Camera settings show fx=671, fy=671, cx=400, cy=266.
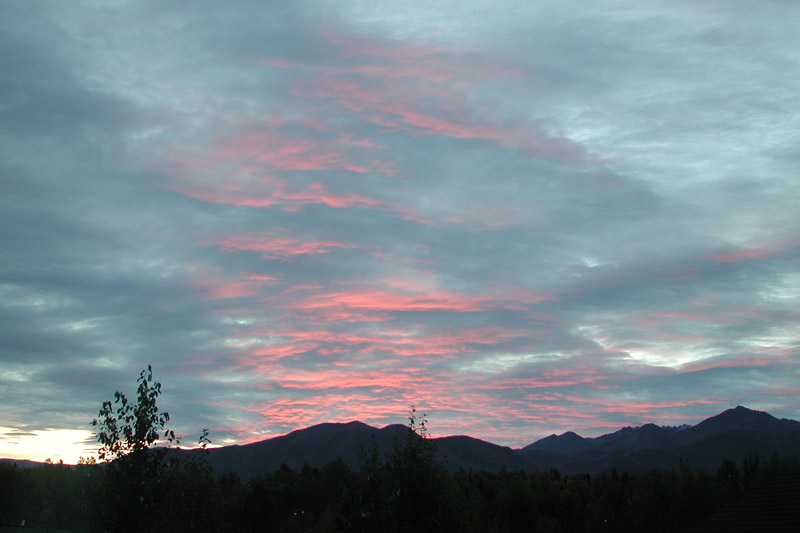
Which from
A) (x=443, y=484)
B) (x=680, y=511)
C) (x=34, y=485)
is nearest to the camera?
(x=443, y=484)

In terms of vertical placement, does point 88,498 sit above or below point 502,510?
above

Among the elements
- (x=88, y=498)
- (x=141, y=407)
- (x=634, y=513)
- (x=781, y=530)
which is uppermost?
(x=141, y=407)

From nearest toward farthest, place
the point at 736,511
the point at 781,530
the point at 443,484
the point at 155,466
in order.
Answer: the point at 781,530 < the point at 736,511 < the point at 155,466 < the point at 443,484

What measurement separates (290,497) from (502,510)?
30394 millimetres

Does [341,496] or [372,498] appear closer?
[372,498]

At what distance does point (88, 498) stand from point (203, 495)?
26.2ft

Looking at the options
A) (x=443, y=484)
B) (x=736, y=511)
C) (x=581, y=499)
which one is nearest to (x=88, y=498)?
(x=443, y=484)

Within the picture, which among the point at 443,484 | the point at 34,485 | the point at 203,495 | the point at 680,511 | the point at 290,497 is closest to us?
the point at 443,484

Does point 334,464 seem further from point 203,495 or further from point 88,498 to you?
point 88,498

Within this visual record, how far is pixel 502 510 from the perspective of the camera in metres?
89.4

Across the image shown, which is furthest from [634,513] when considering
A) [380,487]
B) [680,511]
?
[380,487]

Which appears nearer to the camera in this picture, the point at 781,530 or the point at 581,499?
the point at 781,530

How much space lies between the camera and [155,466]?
32.3 meters

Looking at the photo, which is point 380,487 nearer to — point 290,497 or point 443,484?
point 443,484
